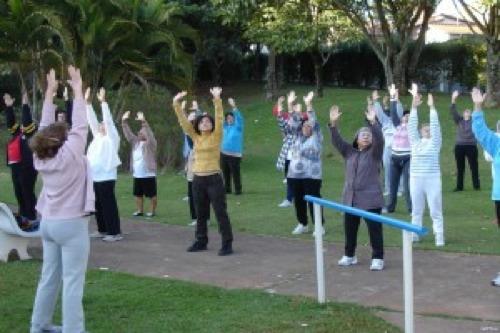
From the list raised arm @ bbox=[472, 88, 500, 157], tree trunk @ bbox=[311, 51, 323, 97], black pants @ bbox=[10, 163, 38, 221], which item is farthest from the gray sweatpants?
tree trunk @ bbox=[311, 51, 323, 97]

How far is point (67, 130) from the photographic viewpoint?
6562 millimetres

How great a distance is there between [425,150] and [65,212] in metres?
5.70

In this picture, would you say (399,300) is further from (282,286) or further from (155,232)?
(155,232)

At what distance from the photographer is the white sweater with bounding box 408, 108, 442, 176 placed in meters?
10.6

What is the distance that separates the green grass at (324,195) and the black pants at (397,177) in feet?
0.70

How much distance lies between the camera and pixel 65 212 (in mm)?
6352

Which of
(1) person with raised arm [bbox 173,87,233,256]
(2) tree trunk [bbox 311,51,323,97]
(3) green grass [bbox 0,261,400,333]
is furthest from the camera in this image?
(2) tree trunk [bbox 311,51,323,97]

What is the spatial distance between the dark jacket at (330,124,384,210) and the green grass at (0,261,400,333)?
176cm

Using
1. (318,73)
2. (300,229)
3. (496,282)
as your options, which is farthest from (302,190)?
(318,73)

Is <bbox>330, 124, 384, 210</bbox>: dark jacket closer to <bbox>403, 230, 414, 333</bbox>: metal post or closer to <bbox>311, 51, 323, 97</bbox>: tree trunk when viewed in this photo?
<bbox>403, 230, 414, 333</bbox>: metal post

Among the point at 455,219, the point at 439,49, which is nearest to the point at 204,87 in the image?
the point at 439,49

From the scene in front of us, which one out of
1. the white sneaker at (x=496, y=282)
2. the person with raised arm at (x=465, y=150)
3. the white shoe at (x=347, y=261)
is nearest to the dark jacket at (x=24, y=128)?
the white shoe at (x=347, y=261)

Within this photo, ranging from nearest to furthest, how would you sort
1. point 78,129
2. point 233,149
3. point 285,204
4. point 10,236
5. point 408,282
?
point 408,282 → point 78,129 → point 10,236 → point 285,204 → point 233,149

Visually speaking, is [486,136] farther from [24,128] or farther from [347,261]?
[24,128]
